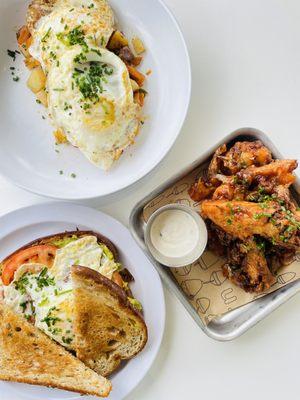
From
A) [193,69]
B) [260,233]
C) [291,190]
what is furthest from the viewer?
[193,69]

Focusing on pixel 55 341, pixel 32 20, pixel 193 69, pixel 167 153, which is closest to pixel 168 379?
pixel 55 341

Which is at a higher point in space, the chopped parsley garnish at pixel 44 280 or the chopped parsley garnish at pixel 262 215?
the chopped parsley garnish at pixel 44 280

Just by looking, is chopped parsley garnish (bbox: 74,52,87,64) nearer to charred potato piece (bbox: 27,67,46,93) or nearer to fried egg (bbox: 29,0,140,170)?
fried egg (bbox: 29,0,140,170)

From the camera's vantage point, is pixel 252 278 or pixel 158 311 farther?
pixel 158 311

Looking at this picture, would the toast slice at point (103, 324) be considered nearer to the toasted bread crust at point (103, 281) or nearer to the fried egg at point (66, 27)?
the toasted bread crust at point (103, 281)

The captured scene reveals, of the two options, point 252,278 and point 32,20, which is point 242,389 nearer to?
point 252,278

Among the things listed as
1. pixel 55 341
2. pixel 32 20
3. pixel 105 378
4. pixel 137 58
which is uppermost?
pixel 32 20

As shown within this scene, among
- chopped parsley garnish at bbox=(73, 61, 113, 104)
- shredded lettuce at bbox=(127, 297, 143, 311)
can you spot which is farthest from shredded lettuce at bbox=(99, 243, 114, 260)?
chopped parsley garnish at bbox=(73, 61, 113, 104)

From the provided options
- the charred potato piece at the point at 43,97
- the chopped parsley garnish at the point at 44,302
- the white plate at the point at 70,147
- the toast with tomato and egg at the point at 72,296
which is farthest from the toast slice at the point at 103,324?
the charred potato piece at the point at 43,97
